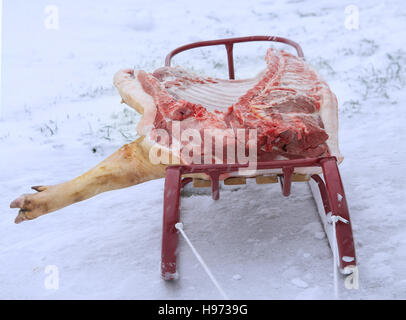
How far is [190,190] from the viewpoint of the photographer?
2148mm

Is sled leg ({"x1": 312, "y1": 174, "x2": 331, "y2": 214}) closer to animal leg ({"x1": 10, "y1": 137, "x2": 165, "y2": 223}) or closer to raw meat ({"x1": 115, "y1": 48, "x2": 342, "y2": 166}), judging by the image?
raw meat ({"x1": 115, "y1": 48, "x2": 342, "y2": 166})

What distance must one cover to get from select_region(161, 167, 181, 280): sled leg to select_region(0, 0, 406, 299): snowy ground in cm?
9

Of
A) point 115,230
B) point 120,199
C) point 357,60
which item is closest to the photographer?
point 115,230

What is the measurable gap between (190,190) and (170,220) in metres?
0.69

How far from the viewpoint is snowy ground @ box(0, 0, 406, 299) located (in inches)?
60.4

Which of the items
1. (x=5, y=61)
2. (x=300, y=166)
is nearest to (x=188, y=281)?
(x=300, y=166)

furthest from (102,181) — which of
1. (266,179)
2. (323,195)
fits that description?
(323,195)

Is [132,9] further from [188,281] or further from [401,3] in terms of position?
[188,281]

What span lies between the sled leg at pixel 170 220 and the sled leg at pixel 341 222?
0.46 metres

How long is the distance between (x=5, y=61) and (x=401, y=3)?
3702 mm

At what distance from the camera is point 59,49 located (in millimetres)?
4551

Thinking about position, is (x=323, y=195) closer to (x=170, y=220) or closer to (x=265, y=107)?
(x=265, y=107)

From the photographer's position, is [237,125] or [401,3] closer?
[237,125]

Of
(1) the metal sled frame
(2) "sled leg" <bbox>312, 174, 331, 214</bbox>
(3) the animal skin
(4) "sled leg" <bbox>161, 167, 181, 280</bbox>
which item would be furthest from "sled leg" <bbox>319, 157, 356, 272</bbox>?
(4) "sled leg" <bbox>161, 167, 181, 280</bbox>
